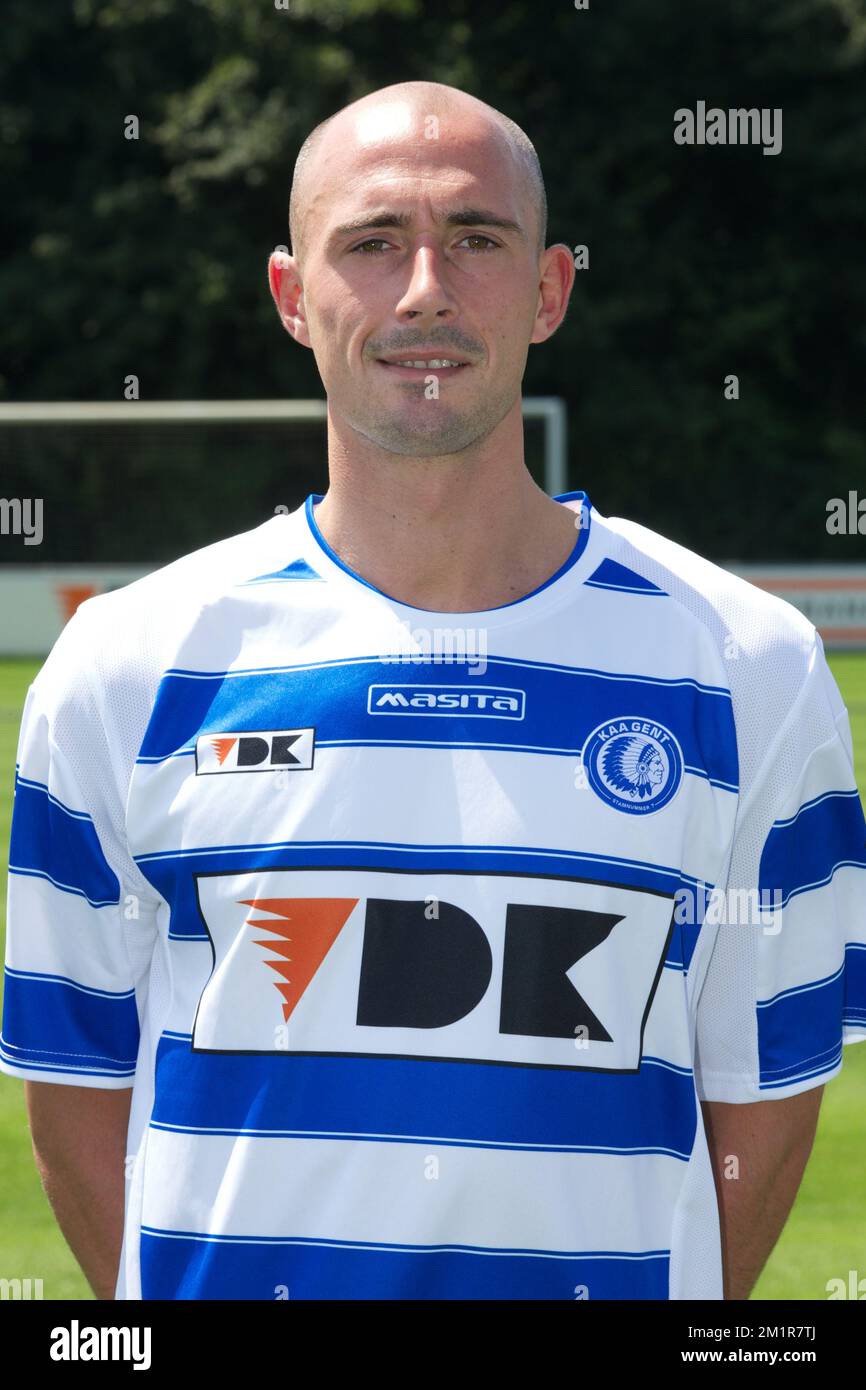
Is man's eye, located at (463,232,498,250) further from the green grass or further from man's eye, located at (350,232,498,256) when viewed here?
the green grass

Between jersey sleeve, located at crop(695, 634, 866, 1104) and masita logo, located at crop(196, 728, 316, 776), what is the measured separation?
0.49m

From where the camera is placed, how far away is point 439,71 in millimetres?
25109

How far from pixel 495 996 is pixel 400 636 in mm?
407

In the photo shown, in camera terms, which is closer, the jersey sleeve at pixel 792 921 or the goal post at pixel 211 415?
the jersey sleeve at pixel 792 921

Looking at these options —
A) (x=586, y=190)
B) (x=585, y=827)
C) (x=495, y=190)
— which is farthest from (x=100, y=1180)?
(x=586, y=190)

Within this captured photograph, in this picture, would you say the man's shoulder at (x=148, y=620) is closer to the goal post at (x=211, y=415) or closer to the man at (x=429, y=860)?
the man at (x=429, y=860)

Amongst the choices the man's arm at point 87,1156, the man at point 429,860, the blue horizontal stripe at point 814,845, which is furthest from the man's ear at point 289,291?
the man's arm at point 87,1156

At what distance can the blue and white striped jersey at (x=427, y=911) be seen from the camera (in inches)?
77.3

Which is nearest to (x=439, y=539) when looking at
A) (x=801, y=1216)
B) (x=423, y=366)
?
(x=423, y=366)

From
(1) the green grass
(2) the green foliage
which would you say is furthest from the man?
(2) the green foliage

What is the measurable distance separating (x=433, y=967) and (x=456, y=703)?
29 cm

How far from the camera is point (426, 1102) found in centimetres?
195

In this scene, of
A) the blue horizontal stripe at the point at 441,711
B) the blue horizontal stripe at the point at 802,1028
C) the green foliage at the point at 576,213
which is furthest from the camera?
the green foliage at the point at 576,213

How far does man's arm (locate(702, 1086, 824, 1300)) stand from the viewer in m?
2.18
